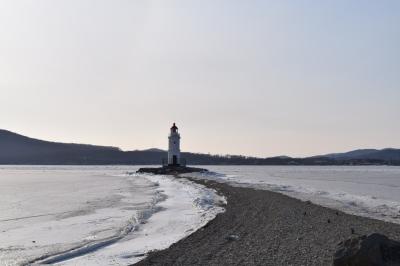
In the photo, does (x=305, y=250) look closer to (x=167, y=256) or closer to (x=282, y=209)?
(x=167, y=256)

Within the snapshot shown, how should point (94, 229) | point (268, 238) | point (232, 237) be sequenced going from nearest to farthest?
point (268, 238)
point (232, 237)
point (94, 229)

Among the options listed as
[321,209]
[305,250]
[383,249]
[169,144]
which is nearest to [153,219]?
[321,209]

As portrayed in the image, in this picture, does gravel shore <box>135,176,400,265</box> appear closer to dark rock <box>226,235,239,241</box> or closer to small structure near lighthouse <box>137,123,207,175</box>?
dark rock <box>226,235,239,241</box>

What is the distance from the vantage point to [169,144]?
7250 cm

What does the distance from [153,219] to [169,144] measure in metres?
53.1

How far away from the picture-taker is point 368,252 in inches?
352

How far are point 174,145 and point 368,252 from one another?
210 feet

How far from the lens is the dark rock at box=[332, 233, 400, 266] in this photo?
29.3 feet

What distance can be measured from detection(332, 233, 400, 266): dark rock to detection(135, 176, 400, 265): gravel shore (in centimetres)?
131

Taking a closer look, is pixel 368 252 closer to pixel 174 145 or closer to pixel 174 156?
pixel 174 145

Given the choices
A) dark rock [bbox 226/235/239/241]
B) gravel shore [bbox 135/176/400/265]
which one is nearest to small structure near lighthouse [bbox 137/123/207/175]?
gravel shore [bbox 135/176/400/265]

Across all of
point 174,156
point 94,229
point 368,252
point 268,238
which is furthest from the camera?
point 174,156

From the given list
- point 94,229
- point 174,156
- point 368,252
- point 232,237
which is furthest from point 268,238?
point 174,156

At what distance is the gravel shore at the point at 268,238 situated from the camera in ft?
36.5
